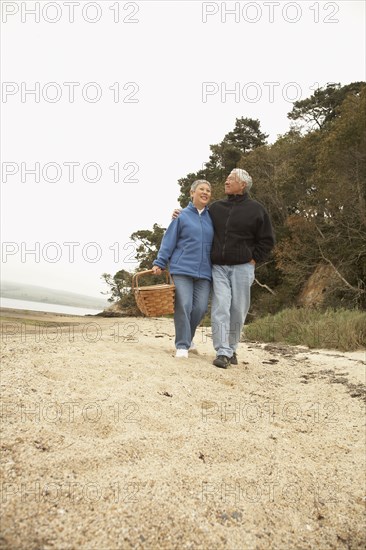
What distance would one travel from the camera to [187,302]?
4043mm

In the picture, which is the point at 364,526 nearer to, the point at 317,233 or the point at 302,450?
the point at 302,450

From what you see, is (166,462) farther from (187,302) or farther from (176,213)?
(176,213)

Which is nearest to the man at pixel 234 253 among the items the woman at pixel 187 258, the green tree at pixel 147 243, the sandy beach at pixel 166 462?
the woman at pixel 187 258

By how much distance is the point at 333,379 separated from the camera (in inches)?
159

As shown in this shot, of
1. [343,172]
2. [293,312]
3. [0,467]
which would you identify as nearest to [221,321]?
[0,467]

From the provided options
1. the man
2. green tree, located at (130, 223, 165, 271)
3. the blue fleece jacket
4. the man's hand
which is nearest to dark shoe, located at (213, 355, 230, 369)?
the man

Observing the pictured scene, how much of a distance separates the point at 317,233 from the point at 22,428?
14.5m

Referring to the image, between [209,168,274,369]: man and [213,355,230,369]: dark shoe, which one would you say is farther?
[209,168,274,369]: man

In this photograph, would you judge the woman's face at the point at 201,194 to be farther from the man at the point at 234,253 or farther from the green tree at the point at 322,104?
the green tree at the point at 322,104

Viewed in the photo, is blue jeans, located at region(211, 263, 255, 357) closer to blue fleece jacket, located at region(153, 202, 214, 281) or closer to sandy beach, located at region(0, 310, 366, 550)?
blue fleece jacket, located at region(153, 202, 214, 281)

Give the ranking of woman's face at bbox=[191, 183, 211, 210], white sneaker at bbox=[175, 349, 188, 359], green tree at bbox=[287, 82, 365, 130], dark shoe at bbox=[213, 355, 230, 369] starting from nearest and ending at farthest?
1. dark shoe at bbox=[213, 355, 230, 369]
2. white sneaker at bbox=[175, 349, 188, 359]
3. woman's face at bbox=[191, 183, 211, 210]
4. green tree at bbox=[287, 82, 365, 130]

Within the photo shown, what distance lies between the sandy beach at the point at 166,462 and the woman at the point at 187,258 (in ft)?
3.05

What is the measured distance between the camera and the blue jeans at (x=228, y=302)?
395 centimetres

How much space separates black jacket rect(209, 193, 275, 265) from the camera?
3.98 metres
